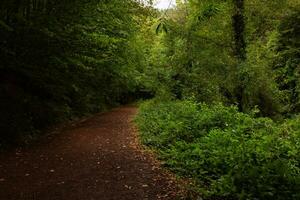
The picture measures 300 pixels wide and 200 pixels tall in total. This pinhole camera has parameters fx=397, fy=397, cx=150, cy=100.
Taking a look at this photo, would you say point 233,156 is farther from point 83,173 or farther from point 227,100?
point 227,100

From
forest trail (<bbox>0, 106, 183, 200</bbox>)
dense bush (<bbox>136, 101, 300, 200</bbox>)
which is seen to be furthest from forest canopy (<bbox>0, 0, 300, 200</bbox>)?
forest trail (<bbox>0, 106, 183, 200</bbox>)

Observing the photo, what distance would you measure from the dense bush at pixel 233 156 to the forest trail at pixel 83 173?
64 cm

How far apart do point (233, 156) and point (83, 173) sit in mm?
3595

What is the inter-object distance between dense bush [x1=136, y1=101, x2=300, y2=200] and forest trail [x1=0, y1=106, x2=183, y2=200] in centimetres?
64

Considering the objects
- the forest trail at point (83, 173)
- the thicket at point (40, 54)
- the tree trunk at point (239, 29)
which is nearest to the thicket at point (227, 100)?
the tree trunk at point (239, 29)

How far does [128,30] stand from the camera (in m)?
27.5

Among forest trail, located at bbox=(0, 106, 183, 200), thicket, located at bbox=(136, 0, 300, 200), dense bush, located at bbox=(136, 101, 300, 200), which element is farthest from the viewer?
forest trail, located at bbox=(0, 106, 183, 200)

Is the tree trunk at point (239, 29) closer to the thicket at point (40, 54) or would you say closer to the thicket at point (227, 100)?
the thicket at point (227, 100)

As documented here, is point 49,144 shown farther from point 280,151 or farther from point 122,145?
point 280,151

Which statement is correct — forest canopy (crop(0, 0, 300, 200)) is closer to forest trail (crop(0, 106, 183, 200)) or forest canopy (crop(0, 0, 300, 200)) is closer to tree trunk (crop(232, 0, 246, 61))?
tree trunk (crop(232, 0, 246, 61))

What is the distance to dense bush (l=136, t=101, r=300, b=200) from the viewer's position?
6797mm

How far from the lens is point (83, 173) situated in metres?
9.38

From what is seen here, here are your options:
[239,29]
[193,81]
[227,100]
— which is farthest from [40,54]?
[193,81]

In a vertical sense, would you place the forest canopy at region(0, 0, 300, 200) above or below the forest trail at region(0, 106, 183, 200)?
above
